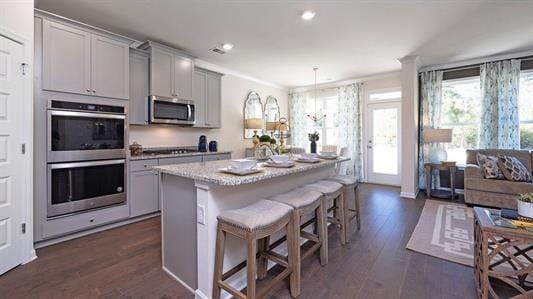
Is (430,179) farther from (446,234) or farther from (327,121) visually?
(327,121)

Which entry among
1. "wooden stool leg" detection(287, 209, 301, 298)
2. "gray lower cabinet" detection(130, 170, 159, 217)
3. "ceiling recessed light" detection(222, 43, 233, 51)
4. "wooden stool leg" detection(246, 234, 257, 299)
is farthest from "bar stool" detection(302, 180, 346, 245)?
"ceiling recessed light" detection(222, 43, 233, 51)

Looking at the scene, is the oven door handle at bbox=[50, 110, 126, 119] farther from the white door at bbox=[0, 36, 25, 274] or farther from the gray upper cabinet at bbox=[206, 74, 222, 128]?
the gray upper cabinet at bbox=[206, 74, 222, 128]

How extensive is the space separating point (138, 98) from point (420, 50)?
470 cm

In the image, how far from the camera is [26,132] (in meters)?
2.25

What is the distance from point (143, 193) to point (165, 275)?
5.52ft

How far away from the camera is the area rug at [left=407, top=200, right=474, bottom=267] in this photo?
2432 mm

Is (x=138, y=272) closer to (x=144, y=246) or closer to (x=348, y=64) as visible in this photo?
(x=144, y=246)

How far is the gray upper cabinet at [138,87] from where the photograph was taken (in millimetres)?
3508

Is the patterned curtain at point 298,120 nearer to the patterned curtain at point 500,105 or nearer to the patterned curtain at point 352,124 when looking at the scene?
the patterned curtain at point 352,124

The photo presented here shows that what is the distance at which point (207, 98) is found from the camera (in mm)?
4633

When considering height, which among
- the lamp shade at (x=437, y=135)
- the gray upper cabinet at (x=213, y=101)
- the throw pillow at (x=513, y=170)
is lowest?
the throw pillow at (x=513, y=170)

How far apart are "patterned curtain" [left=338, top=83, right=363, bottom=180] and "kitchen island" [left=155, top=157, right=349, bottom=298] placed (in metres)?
4.36

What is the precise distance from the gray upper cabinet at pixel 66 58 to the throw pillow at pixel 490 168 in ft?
19.2

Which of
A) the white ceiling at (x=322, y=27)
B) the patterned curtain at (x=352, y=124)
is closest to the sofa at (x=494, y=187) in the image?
the white ceiling at (x=322, y=27)
